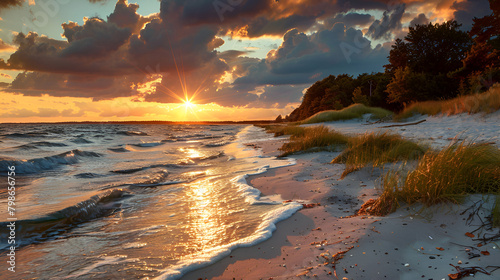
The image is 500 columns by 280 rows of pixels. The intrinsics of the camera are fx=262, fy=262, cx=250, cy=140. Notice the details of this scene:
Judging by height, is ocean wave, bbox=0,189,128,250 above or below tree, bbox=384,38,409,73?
below

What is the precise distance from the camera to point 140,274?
2486 millimetres

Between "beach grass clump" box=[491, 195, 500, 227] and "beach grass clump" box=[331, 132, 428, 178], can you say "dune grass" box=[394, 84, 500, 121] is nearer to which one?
"beach grass clump" box=[331, 132, 428, 178]

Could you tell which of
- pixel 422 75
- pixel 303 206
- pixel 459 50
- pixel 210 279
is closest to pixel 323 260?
pixel 210 279

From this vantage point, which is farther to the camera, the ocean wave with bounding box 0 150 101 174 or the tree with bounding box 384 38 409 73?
the tree with bounding box 384 38 409 73

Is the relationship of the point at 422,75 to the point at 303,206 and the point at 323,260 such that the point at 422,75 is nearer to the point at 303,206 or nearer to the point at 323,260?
the point at 303,206

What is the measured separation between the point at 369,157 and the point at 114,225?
16.0 feet

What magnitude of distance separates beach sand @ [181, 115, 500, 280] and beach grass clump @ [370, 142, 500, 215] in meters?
0.13

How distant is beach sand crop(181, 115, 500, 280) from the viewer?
208 cm

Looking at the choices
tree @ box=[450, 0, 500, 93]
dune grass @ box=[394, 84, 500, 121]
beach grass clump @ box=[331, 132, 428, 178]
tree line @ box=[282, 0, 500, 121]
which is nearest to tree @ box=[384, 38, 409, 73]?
tree line @ box=[282, 0, 500, 121]

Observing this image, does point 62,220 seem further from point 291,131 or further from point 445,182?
point 291,131

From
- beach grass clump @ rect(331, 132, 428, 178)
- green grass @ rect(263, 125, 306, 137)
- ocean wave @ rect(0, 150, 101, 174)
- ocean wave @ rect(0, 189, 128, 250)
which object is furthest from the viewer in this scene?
green grass @ rect(263, 125, 306, 137)

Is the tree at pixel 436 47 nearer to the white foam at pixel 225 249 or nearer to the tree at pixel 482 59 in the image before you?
the tree at pixel 482 59

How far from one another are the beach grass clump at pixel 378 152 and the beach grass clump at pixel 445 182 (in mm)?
1450

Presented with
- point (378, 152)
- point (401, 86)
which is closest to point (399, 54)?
point (401, 86)
